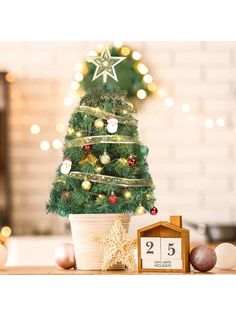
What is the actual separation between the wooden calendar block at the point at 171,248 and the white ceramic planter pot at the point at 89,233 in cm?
13

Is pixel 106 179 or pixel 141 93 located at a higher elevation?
pixel 141 93

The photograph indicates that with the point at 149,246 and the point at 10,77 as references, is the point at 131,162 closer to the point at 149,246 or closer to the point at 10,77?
the point at 149,246

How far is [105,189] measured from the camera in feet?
5.64

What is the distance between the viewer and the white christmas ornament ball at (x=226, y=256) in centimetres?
179

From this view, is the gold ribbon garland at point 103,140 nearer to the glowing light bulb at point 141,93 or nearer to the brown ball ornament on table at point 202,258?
the brown ball ornament on table at point 202,258

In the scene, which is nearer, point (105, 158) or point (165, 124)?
point (105, 158)

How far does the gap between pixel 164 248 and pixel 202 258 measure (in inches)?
3.7

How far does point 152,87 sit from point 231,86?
0.48 meters

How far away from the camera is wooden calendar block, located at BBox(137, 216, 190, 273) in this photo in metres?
1.64

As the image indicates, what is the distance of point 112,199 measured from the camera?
1707 millimetres

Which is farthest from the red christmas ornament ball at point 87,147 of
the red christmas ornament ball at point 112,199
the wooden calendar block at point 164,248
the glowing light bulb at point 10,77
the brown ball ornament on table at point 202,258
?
the glowing light bulb at point 10,77

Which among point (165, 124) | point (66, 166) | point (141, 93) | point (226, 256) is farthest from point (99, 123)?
point (165, 124)
